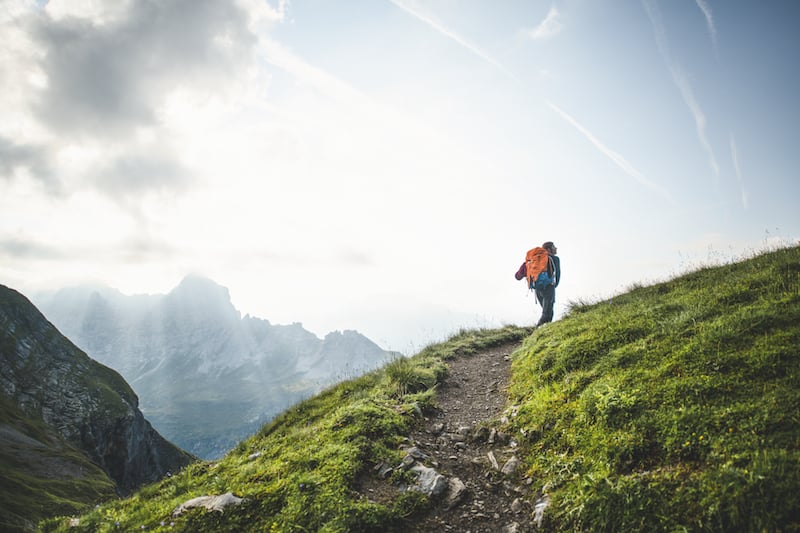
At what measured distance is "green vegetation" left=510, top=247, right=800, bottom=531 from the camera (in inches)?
143

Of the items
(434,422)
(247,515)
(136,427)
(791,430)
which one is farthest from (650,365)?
(136,427)

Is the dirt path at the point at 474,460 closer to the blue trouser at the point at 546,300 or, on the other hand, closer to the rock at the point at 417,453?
the rock at the point at 417,453

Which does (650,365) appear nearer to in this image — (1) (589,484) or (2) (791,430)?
(2) (791,430)

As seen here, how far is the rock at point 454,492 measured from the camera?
5641 mm

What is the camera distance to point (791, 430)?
3924 millimetres

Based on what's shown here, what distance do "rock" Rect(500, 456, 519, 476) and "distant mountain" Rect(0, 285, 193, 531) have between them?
22.3 m

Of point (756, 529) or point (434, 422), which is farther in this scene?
point (434, 422)

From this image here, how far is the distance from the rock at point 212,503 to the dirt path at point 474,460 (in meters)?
3.33

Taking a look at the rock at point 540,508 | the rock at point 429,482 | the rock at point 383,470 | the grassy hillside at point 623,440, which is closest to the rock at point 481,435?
the grassy hillside at point 623,440

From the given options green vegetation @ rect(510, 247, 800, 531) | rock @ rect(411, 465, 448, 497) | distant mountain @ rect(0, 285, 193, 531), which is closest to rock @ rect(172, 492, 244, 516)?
rock @ rect(411, 465, 448, 497)

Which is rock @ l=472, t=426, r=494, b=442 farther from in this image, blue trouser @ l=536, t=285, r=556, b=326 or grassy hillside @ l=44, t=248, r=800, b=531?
blue trouser @ l=536, t=285, r=556, b=326

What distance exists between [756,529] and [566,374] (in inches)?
189

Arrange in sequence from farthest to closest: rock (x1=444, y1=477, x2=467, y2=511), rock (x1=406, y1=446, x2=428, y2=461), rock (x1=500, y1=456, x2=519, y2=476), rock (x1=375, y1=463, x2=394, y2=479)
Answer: rock (x1=406, y1=446, x2=428, y2=461), rock (x1=375, y1=463, x2=394, y2=479), rock (x1=500, y1=456, x2=519, y2=476), rock (x1=444, y1=477, x2=467, y2=511)

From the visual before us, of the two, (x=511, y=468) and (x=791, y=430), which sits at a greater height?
(x=791, y=430)
